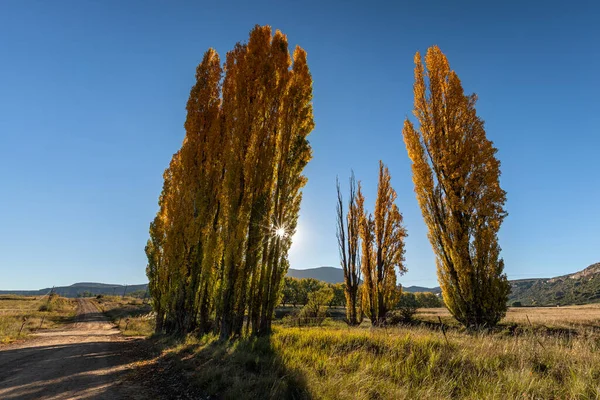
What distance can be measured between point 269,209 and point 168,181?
13438 millimetres

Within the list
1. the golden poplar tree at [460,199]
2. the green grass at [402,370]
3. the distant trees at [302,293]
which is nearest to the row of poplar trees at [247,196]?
the green grass at [402,370]

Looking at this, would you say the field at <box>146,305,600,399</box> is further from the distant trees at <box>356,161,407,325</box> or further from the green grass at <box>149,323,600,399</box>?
the distant trees at <box>356,161,407,325</box>

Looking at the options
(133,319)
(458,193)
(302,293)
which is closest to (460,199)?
(458,193)

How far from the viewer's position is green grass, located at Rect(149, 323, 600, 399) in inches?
177

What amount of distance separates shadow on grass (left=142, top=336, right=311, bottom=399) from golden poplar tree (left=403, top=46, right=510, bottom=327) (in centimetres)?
815

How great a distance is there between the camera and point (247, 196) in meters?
12.1

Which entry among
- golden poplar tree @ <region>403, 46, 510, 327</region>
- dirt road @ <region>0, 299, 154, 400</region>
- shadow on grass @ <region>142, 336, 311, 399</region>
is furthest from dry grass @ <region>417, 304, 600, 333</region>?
dirt road @ <region>0, 299, 154, 400</region>

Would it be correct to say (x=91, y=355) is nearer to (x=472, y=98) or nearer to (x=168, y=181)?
(x=168, y=181)

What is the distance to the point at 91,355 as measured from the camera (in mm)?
12555

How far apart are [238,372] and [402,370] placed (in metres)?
3.55

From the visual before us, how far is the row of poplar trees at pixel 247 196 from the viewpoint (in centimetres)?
1140

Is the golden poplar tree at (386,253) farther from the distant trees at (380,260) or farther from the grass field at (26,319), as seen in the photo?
the grass field at (26,319)

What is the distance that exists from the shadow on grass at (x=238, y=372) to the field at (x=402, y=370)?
0.02 meters

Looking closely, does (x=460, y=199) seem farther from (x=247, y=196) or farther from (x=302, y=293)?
(x=302, y=293)
